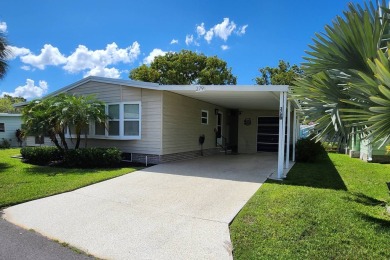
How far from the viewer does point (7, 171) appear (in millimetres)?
8586

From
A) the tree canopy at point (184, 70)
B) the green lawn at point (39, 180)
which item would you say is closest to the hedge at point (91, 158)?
the green lawn at point (39, 180)

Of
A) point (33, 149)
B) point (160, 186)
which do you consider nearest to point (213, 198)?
point (160, 186)

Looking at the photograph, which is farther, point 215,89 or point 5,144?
point 5,144

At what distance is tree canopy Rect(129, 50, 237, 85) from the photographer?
28.0 m

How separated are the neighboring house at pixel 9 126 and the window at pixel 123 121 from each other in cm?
1309

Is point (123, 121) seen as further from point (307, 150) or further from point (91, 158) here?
point (307, 150)

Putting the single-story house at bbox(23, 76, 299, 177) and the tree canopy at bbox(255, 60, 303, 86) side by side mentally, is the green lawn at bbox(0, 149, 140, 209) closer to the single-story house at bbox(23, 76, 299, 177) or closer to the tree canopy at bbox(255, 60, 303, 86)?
the single-story house at bbox(23, 76, 299, 177)

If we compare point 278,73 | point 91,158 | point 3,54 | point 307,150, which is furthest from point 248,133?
point 278,73

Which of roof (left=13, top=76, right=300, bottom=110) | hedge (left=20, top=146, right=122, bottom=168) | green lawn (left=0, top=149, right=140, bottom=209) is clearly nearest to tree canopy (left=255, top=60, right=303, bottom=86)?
roof (left=13, top=76, right=300, bottom=110)

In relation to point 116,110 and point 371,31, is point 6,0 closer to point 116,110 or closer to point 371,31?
point 116,110

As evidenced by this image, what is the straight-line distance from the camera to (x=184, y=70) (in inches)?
1127

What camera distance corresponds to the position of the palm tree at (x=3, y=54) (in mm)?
10172

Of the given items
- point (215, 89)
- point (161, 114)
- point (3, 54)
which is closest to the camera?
point (215, 89)

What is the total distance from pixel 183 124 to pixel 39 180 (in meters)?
5.82
